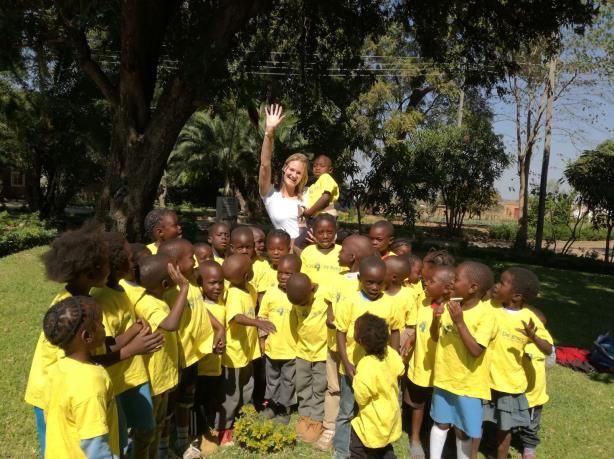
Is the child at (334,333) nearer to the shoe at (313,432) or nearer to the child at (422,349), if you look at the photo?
the shoe at (313,432)

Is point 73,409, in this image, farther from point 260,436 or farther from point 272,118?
point 272,118

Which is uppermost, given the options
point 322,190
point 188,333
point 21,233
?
point 322,190

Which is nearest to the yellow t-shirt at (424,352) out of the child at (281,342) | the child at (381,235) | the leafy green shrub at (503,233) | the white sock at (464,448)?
the white sock at (464,448)

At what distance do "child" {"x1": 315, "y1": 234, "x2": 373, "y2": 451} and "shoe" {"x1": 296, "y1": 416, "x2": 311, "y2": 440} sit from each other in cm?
16

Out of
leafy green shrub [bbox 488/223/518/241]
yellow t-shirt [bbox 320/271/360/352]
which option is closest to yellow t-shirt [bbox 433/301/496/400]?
yellow t-shirt [bbox 320/271/360/352]

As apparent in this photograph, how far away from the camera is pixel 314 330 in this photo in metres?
4.07

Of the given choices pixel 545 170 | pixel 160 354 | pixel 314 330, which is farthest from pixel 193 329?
pixel 545 170

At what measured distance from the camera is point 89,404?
223 centimetres

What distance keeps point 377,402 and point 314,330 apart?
1035mm

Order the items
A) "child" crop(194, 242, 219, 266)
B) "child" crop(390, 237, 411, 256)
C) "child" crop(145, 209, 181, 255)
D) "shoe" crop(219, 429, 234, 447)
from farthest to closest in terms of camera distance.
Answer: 1. "child" crop(390, 237, 411, 256)
2. "child" crop(194, 242, 219, 266)
3. "child" crop(145, 209, 181, 255)
4. "shoe" crop(219, 429, 234, 447)

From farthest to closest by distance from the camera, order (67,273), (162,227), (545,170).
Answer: (545,170), (162,227), (67,273)

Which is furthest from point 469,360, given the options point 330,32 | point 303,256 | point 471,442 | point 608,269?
point 608,269

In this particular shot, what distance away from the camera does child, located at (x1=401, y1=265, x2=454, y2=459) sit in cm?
359

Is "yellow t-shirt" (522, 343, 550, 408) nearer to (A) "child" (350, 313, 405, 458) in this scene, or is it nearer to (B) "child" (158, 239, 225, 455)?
(A) "child" (350, 313, 405, 458)
